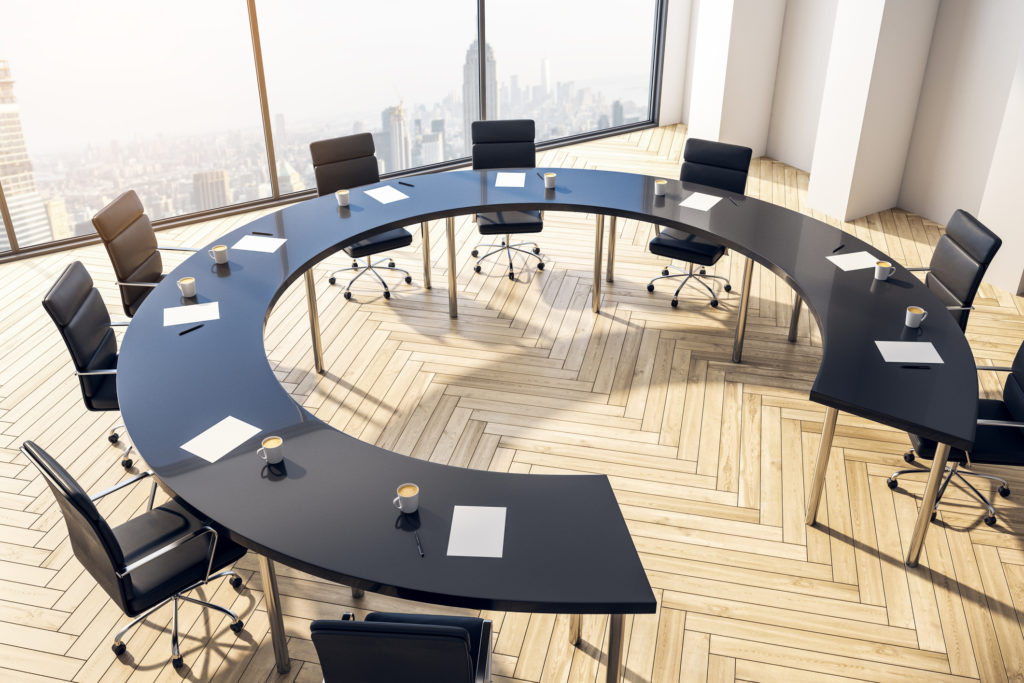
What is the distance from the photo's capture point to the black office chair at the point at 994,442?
143 inches

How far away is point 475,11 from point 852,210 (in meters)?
3.96

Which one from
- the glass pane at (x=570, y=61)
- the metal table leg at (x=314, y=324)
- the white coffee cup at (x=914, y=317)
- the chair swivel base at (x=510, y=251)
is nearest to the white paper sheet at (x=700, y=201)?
the chair swivel base at (x=510, y=251)

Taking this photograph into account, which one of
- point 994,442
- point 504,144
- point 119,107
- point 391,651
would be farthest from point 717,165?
point 119,107

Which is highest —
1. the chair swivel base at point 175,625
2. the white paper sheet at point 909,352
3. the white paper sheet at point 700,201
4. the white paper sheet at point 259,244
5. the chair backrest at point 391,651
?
the white paper sheet at point 700,201

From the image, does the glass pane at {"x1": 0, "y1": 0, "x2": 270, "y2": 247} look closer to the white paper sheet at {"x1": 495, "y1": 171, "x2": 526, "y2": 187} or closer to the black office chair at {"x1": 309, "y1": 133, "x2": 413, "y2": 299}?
the black office chair at {"x1": 309, "y1": 133, "x2": 413, "y2": 299}

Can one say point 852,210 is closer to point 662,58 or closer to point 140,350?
point 662,58

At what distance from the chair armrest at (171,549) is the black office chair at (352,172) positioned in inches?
112

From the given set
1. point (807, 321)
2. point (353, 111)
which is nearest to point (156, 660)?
point (807, 321)

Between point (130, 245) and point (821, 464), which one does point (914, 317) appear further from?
point (130, 245)

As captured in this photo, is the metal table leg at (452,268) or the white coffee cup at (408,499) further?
the metal table leg at (452,268)

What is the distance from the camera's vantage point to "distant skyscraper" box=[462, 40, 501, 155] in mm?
8148

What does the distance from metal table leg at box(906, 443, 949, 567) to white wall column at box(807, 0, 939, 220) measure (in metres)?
4.20

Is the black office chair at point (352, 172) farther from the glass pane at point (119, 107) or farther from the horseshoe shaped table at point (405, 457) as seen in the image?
the glass pane at point (119, 107)

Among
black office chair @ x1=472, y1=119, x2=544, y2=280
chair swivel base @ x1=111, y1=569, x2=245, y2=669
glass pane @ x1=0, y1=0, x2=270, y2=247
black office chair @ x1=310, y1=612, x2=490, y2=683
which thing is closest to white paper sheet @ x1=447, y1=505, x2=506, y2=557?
black office chair @ x1=310, y1=612, x2=490, y2=683
